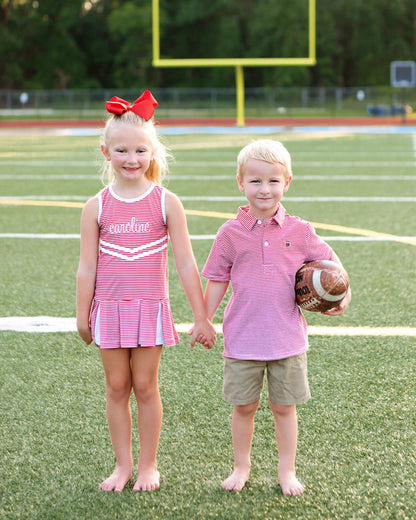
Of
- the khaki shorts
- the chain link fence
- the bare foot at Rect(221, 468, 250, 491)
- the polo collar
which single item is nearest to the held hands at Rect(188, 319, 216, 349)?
the khaki shorts

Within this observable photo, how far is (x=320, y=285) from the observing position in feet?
8.11

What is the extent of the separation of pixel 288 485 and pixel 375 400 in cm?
86

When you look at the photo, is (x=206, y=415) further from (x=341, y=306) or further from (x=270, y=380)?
(x=341, y=306)

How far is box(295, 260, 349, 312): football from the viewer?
2.48m

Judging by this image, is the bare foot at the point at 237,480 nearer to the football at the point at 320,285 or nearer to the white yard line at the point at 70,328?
the football at the point at 320,285

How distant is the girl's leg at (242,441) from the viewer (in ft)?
8.54

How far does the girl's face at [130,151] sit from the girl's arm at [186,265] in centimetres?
14

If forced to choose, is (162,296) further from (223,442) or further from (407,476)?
(407,476)

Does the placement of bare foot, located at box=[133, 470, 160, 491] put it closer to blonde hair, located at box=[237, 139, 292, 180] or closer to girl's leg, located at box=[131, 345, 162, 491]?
girl's leg, located at box=[131, 345, 162, 491]

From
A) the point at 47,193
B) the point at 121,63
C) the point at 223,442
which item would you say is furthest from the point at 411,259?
the point at 121,63

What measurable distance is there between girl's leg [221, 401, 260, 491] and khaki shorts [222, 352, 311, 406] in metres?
0.06

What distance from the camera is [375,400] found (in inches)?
129

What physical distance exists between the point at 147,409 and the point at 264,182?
0.89 m

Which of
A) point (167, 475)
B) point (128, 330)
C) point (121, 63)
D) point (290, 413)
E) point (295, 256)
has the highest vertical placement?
point (121, 63)
